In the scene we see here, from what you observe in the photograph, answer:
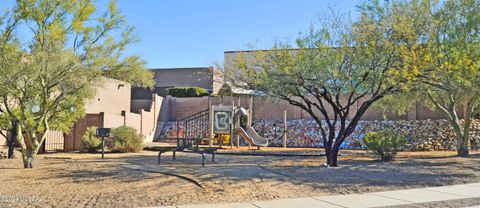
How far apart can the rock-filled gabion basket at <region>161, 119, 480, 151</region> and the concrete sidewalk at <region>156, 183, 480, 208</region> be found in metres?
16.7

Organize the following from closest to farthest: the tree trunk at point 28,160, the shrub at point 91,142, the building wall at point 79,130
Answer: the tree trunk at point 28,160, the shrub at point 91,142, the building wall at point 79,130

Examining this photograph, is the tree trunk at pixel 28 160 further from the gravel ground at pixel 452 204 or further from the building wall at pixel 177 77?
the building wall at pixel 177 77

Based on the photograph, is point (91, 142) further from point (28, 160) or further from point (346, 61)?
point (346, 61)

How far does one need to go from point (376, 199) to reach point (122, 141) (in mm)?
15001

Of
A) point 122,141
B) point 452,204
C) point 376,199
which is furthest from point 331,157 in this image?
point 122,141

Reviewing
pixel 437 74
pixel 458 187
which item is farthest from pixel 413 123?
pixel 458 187

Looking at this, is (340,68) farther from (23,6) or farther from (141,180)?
(23,6)

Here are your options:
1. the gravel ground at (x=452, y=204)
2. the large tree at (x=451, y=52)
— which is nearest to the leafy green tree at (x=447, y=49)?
the large tree at (x=451, y=52)

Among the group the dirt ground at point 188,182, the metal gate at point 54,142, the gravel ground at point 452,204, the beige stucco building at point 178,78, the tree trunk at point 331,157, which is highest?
the beige stucco building at point 178,78

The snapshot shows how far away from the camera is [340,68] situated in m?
14.7

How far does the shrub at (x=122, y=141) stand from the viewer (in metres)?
22.3

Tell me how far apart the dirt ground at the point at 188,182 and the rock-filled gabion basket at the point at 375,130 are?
1228cm

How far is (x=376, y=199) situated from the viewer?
33.4ft

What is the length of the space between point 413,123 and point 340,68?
57.1 ft
